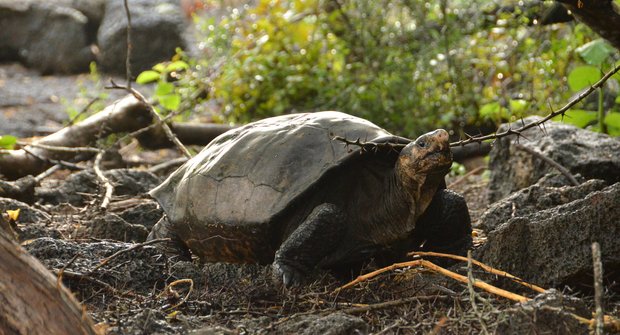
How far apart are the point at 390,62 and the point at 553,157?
3.14 metres

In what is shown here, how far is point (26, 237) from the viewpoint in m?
4.22

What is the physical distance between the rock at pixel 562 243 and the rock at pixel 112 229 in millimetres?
1876

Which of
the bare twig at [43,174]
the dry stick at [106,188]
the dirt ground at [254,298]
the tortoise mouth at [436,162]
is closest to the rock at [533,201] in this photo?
the dirt ground at [254,298]

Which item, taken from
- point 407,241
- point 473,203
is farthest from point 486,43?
point 407,241

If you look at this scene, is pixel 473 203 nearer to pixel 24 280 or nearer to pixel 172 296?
pixel 172 296

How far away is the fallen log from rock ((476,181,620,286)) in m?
1.55

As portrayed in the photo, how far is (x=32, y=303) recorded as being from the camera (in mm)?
2293

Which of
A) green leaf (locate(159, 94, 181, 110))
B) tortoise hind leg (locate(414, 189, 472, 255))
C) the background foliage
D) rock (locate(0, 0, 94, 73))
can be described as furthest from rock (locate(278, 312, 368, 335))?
rock (locate(0, 0, 94, 73))

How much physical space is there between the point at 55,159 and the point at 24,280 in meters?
4.19

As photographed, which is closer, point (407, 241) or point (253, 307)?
point (253, 307)

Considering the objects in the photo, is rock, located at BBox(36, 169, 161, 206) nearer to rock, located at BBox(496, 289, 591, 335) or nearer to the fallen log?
the fallen log

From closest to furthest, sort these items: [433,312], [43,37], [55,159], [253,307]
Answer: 1. [433,312]
2. [253,307]
3. [55,159]
4. [43,37]

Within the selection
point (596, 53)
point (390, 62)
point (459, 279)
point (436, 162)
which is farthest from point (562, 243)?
point (390, 62)

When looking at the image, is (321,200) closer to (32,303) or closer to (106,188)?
(32,303)
